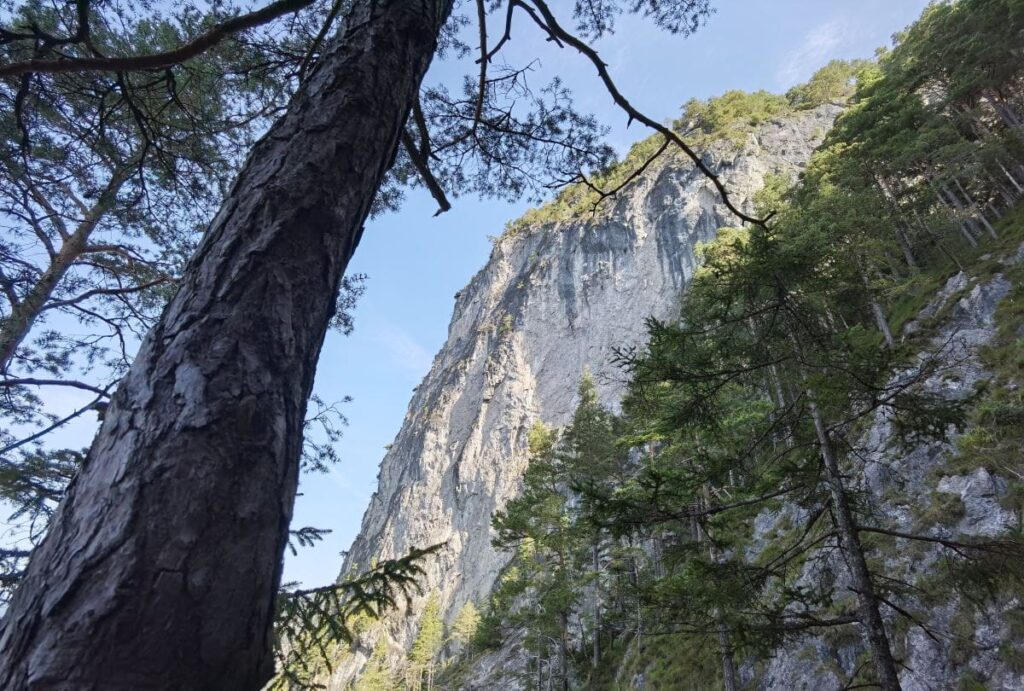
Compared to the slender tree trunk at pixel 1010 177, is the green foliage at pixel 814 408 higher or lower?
lower

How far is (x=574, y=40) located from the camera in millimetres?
2438

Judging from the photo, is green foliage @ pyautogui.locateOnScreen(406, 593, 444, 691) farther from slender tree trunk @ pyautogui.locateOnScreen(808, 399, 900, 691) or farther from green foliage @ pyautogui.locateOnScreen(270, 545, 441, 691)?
green foliage @ pyautogui.locateOnScreen(270, 545, 441, 691)

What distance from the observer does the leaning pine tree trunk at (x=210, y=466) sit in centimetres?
68

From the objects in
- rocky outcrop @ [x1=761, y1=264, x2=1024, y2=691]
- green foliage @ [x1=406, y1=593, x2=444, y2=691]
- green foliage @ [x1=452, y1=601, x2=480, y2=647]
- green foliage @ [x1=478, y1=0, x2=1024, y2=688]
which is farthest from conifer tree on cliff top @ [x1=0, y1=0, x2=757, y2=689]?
green foliage @ [x1=452, y1=601, x2=480, y2=647]

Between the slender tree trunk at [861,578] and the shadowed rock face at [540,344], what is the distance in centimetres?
3399

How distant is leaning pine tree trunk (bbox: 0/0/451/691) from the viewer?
0.68 metres

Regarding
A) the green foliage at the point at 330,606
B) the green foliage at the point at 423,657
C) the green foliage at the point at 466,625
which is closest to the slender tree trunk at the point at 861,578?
the green foliage at the point at 330,606

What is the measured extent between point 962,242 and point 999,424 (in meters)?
15.6

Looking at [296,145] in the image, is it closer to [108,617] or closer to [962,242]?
[108,617]

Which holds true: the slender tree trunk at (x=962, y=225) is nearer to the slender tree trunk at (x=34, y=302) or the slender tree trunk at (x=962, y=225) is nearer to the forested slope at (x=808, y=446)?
the forested slope at (x=808, y=446)

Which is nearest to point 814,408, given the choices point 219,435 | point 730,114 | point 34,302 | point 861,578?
point 861,578

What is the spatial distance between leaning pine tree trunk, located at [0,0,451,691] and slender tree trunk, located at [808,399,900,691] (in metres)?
5.20

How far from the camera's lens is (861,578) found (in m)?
4.52

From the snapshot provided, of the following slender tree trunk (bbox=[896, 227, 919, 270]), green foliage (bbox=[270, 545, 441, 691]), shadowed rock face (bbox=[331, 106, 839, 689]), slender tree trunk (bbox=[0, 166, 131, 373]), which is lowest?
Result: green foliage (bbox=[270, 545, 441, 691])
